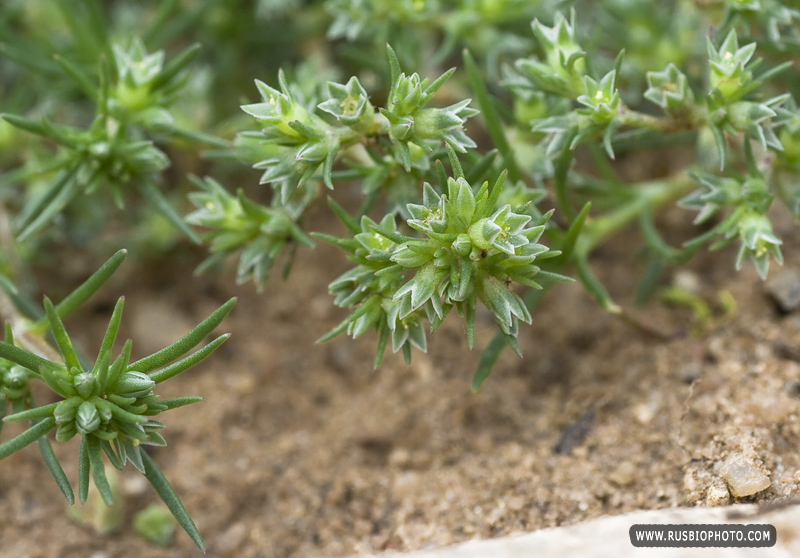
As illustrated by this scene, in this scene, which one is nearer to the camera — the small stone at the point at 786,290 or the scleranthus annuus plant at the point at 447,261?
the scleranthus annuus plant at the point at 447,261

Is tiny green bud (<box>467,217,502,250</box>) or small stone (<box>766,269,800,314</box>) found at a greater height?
tiny green bud (<box>467,217,502,250</box>)

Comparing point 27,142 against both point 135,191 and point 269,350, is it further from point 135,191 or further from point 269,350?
point 269,350

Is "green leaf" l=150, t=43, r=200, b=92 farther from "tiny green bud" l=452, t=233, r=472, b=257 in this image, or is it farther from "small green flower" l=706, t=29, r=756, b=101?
"small green flower" l=706, t=29, r=756, b=101

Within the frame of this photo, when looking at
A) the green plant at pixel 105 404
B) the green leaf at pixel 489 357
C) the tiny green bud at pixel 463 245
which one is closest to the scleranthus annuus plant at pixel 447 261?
the tiny green bud at pixel 463 245

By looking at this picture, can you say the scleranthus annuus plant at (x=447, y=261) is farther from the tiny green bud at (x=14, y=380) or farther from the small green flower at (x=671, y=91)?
the tiny green bud at (x=14, y=380)

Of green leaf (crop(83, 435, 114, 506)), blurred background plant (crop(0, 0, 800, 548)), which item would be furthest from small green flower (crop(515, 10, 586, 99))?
green leaf (crop(83, 435, 114, 506))

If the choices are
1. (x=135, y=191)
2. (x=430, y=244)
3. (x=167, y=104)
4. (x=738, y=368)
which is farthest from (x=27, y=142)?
(x=738, y=368)

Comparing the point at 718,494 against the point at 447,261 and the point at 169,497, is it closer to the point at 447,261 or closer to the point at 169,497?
the point at 447,261

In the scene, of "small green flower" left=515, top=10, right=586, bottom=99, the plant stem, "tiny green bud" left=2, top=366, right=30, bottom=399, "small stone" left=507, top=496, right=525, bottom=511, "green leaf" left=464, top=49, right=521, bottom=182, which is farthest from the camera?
the plant stem
